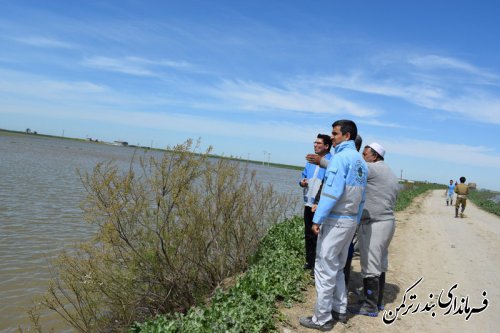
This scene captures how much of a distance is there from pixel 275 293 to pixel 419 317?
1.91 m

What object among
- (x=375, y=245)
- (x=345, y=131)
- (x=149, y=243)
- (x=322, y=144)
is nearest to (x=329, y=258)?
(x=375, y=245)

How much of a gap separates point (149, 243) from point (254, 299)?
6.04 feet

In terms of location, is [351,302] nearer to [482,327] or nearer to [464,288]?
[482,327]

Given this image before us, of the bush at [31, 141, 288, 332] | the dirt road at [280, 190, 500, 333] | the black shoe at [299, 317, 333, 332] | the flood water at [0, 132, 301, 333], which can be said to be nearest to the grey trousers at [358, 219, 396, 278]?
the dirt road at [280, 190, 500, 333]

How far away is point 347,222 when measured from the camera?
13.9ft

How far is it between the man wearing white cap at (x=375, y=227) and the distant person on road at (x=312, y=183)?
0.81 metres

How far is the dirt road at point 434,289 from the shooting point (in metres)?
4.91

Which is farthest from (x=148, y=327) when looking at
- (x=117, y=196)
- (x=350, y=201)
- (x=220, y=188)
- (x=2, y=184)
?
(x=2, y=184)

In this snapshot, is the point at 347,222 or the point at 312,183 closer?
the point at 347,222

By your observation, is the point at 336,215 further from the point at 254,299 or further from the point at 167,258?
the point at 167,258

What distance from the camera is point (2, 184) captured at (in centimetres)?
1698

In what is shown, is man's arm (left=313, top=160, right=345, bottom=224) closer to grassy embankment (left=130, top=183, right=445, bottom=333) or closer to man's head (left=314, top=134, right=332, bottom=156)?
grassy embankment (left=130, top=183, right=445, bottom=333)

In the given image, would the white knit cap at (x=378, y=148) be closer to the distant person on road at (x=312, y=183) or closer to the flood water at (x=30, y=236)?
the distant person on road at (x=312, y=183)

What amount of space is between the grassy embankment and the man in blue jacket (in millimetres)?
587
